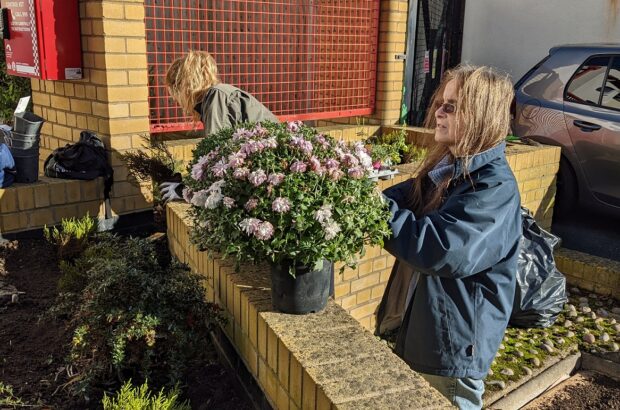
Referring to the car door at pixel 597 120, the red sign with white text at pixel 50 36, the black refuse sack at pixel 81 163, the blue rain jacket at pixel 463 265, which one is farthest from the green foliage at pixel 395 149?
the blue rain jacket at pixel 463 265

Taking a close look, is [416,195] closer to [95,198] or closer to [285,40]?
[95,198]

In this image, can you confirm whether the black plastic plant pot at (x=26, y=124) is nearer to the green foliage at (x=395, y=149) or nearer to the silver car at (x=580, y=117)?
the green foliage at (x=395, y=149)

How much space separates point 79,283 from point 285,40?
3.77 metres

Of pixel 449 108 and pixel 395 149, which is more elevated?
pixel 449 108

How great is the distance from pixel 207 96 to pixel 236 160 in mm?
2126

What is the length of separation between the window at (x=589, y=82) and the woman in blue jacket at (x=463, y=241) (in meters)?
4.54

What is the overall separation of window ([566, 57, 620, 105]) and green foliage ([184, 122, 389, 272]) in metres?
4.91

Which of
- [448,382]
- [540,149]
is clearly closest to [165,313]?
[448,382]

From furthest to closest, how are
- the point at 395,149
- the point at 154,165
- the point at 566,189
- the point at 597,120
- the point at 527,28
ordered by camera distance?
the point at 527,28, the point at 566,189, the point at 597,120, the point at 395,149, the point at 154,165

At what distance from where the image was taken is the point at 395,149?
5551 mm

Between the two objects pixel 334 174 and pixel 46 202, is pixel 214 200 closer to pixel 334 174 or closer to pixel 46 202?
pixel 334 174

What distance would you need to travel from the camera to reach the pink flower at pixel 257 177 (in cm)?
200

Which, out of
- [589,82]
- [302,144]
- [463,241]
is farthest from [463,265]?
[589,82]

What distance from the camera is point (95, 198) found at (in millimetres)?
4379
